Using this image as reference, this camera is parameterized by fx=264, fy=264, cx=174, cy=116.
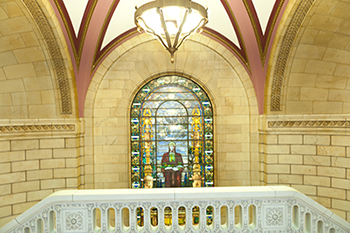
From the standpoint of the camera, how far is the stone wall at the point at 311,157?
5113mm

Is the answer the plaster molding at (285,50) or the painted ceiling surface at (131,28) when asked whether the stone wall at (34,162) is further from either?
the plaster molding at (285,50)

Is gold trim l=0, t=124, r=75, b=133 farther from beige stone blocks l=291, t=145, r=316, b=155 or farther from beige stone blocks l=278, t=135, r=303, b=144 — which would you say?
beige stone blocks l=291, t=145, r=316, b=155

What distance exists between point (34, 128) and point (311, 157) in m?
5.61

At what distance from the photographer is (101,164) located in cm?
582

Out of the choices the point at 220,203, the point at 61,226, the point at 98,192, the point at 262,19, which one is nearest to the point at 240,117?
the point at 262,19

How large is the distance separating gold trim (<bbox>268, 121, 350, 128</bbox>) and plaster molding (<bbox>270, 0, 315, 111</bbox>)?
0.31m

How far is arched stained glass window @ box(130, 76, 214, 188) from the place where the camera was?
19.9 feet

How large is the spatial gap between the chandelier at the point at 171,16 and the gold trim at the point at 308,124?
10.2 ft

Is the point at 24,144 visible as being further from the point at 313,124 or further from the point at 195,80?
the point at 313,124

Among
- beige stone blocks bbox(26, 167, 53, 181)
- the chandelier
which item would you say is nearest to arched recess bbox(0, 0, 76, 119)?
beige stone blocks bbox(26, 167, 53, 181)

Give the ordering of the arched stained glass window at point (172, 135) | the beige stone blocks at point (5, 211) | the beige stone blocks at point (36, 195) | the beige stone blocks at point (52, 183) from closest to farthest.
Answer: the beige stone blocks at point (5, 211), the beige stone blocks at point (36, 195), the beige stone blocks at point (52, 183), the arched stained glass window at point (172, 135)

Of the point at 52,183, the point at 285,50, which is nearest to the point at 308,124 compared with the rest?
the point at 285,50

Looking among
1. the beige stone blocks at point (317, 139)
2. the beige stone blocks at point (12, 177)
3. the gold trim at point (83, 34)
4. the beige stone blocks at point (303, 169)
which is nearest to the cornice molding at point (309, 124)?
the beige stone blocks at point (317, 139)

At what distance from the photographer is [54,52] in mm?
5004
